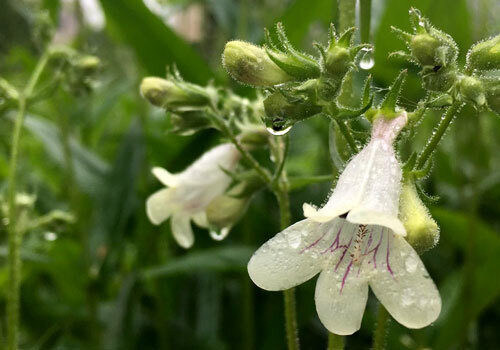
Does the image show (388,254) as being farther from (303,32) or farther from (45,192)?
(45,192)

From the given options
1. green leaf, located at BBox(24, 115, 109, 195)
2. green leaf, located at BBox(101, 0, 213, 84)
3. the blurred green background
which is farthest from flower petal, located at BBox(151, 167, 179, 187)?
green leaf, located at BBox(24, 115, 109, 195)

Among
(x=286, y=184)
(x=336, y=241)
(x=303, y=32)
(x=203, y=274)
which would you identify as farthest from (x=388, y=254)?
(x=203, y=274)

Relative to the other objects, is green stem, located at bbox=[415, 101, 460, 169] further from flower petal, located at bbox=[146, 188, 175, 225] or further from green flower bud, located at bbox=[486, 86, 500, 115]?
flower petal, located at bbox=[146, 188, 175, 225]

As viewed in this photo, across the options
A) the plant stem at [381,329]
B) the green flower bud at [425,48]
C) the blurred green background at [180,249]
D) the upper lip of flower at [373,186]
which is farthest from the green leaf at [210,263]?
the green flower bud at [425,48]

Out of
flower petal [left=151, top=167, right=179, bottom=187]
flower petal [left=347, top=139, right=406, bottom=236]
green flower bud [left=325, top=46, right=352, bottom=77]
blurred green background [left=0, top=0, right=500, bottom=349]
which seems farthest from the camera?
blurred green background [left=0, top=0, right=500, bottom=349]

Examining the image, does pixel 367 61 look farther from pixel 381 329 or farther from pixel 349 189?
pixel 381 329

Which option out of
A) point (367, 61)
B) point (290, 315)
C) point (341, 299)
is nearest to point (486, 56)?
point (367, 61)
